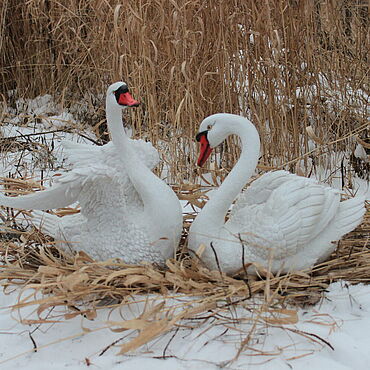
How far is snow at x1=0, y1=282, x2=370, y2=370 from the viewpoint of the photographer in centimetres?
140

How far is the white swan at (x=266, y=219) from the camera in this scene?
1729mm

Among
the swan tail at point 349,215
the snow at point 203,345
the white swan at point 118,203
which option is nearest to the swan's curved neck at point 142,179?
the white swan at point 118,203

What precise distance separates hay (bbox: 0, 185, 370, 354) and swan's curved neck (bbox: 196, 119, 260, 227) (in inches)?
5.6

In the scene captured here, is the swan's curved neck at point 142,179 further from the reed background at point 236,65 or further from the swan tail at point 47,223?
the reed background at point 236,65

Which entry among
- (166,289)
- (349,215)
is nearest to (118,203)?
(166,289)

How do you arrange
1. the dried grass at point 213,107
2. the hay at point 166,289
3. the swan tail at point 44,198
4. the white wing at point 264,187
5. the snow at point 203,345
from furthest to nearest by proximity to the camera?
the white wing at point 264,187, the swan tail at point 44,198, the dried grass at point 213,107, the hay at point 166,289, the snow at point 203,345

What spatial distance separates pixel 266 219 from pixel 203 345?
449 mm

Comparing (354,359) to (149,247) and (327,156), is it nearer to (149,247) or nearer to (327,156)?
(149,247)

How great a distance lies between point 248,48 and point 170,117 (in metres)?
0.49

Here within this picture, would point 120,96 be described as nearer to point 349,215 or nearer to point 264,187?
point 264,187

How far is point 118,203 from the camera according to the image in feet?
6.07

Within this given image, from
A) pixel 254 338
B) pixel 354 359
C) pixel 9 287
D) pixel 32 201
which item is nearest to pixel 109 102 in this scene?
pixel 32 201

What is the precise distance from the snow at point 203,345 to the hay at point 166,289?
0.08 ft

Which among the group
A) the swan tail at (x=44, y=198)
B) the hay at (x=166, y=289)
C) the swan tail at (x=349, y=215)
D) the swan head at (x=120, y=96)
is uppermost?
the swan head at (x=120, y=96)
